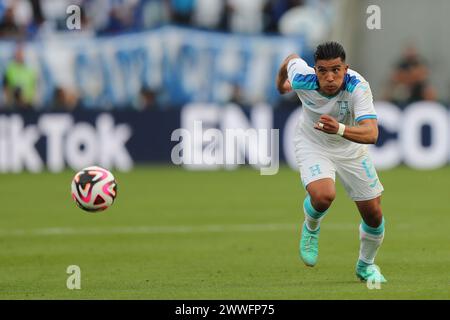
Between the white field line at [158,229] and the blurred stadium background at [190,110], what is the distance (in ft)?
0.09

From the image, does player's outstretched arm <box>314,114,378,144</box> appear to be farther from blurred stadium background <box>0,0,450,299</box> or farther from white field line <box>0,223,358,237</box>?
white field line <box>0,223,358,237</box>

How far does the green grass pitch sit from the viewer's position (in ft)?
36.3

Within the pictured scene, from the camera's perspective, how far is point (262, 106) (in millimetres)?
26750

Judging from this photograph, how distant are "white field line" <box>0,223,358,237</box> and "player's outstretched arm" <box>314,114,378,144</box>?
6.04 m

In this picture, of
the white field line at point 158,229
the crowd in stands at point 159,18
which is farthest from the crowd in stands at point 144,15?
the white field line at point 158,229

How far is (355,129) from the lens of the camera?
35.1ft

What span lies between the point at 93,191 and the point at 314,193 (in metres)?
2.20

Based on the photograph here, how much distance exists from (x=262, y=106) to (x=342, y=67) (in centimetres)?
1579

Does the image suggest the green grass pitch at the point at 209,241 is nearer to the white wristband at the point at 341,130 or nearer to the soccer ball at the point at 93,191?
the soccer ball at the point at 93,191

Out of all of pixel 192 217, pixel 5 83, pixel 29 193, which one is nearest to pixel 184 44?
pixel 5 83
